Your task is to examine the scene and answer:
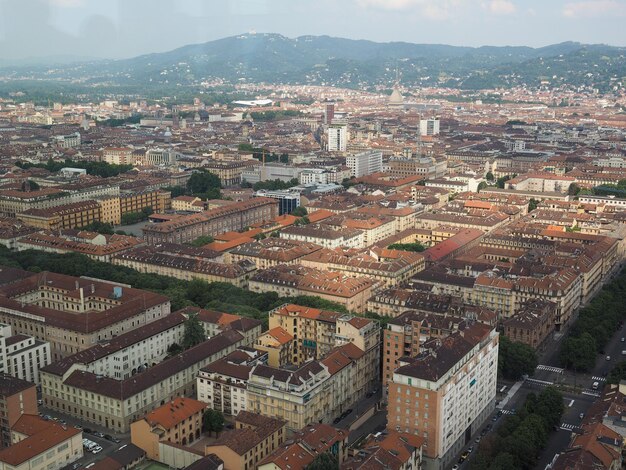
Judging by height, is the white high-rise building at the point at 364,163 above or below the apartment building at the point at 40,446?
above

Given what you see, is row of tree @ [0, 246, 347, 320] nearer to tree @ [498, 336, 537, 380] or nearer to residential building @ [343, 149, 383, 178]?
tree @ [498, 336, 537, 380]

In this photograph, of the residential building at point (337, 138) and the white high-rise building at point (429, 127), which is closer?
the residential building at point (337, 138)

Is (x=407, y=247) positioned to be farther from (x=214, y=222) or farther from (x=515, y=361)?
(x=515, y=361)

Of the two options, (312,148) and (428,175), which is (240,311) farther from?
(312,148)

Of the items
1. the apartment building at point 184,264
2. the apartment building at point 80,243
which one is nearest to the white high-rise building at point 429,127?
the apartment building at point 80,243

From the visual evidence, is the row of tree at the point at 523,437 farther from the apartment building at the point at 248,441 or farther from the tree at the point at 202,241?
the tree at the point at 202,241

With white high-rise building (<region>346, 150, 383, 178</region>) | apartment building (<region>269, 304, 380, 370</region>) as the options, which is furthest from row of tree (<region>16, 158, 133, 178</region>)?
apartment building (<region>269, 304, 380, 370</region>)

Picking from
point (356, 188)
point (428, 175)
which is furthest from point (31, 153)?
point (428, 175)
